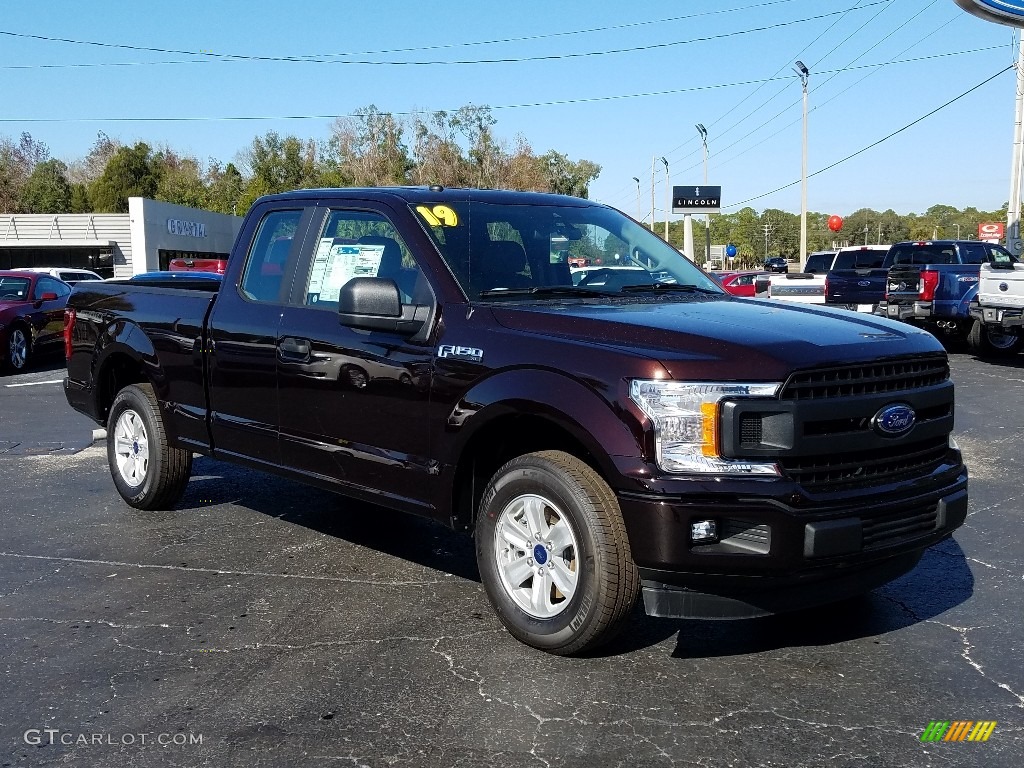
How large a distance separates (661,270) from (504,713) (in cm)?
262

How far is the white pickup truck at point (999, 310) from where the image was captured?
15016mm

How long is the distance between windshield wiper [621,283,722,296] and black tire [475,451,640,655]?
125cm

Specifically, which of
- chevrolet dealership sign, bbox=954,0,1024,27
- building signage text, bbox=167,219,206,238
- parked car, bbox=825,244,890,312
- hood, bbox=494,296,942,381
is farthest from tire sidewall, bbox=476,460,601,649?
building signage text, bbox=167,219,206,238

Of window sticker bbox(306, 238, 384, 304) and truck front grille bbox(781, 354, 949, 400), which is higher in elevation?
window sticker bbox(306, 238, 384, 304)

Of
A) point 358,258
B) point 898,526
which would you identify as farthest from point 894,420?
point 358,258

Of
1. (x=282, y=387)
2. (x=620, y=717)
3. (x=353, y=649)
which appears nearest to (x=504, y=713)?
(x=620, y=717)

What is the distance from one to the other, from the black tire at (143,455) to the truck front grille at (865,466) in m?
4.18

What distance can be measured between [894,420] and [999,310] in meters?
12.7

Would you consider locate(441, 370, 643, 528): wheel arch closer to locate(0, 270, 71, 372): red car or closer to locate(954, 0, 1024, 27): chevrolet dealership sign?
locate(0, 270, 71, 372): red car

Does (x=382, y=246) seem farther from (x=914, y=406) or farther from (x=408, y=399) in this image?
(x=914, y=406)

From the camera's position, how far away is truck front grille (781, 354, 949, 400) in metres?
3.80

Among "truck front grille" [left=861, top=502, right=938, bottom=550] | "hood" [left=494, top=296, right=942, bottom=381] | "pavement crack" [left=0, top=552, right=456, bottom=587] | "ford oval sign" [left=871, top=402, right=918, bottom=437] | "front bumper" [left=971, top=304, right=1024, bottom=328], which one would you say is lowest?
"pavement crack" [left=0, top=552, right=456, bottom=587]

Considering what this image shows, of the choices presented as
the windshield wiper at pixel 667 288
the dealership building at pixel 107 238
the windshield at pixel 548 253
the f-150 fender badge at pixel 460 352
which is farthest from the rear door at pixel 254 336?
the dealership building at pixel 107 238

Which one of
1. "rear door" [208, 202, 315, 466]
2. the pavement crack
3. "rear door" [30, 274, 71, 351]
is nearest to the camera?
the pavement crack
